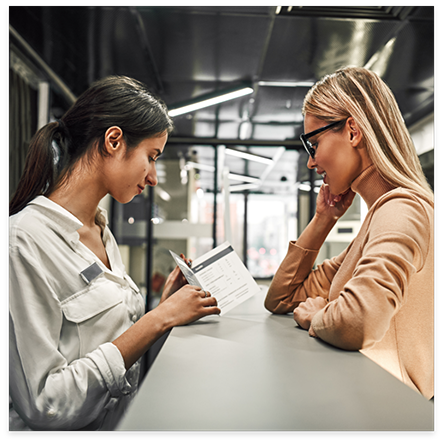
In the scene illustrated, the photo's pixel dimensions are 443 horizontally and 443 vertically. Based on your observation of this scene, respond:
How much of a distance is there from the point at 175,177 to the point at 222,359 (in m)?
5.44

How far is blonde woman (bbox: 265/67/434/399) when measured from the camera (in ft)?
2.10

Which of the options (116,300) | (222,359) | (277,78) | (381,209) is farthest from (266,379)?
(277,78)

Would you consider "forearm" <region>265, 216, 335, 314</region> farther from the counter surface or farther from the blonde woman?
the counter surface

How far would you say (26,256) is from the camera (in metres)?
0.80

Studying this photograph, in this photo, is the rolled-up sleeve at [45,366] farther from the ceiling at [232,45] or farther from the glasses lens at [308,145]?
the ceiling at [232,45]

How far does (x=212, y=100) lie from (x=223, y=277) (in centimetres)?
300

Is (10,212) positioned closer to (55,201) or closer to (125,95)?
(55,201)

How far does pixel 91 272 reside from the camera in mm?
960

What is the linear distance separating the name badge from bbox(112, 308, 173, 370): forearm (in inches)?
7.6

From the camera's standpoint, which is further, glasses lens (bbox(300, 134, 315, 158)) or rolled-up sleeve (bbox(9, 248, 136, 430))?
glasses lens (bbox(300, 134, 315, 158))

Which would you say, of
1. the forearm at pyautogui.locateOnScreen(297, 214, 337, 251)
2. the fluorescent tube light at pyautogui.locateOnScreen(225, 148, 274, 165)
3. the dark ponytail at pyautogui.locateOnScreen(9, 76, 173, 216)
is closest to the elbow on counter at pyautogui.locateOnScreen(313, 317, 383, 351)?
the forearm at pyautogui.locateOnScreen(297, 214, 337, 251)

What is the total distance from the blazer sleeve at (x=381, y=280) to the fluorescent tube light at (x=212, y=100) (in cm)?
301

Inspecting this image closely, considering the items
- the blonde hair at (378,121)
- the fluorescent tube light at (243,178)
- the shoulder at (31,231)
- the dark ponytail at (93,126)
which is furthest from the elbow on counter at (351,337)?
the fluorescent tube light at (243,178)
